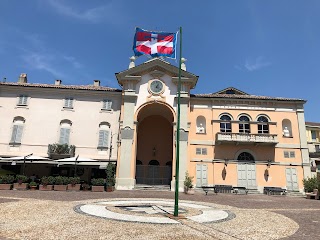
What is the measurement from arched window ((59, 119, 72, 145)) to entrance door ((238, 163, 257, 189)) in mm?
18456

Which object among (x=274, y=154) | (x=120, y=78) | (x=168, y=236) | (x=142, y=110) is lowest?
(x=168, y=236)

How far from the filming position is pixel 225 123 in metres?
28.1

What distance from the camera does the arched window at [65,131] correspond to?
26.7 metres

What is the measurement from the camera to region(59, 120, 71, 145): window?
87.5 feet

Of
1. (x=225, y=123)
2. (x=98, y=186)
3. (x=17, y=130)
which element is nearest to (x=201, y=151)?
(x=225, y=123)

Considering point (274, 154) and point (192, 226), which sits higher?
point (274, 154)

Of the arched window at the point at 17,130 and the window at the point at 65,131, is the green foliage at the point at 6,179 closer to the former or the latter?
the arched window at the point at 17,130

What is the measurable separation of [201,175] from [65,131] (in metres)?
15.1

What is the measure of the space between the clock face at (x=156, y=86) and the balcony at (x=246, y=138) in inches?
307

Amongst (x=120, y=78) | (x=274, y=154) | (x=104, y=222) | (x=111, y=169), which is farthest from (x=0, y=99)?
(x=274, y=154)

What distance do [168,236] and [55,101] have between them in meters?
24.5

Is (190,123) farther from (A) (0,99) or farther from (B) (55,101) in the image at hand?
(A) (0,99)

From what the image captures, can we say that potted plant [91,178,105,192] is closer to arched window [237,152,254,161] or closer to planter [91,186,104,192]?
planter [91,186,104,192]

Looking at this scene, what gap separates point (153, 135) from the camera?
3142 centimetres
